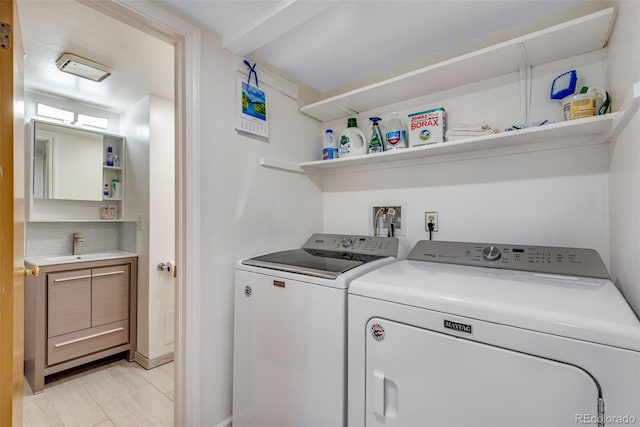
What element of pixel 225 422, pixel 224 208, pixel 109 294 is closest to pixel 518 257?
pixel 224 208

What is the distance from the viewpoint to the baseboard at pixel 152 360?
2.48 m

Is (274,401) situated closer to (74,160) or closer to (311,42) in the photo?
(311,42)

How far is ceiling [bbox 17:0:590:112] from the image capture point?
136 cm

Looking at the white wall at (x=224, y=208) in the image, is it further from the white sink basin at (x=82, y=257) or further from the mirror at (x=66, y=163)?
the mirror at (x=66, y=163)

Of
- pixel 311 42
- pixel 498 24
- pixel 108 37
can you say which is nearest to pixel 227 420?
pixel 311 42

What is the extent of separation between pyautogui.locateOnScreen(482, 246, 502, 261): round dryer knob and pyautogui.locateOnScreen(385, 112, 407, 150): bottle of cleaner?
0.75 meters

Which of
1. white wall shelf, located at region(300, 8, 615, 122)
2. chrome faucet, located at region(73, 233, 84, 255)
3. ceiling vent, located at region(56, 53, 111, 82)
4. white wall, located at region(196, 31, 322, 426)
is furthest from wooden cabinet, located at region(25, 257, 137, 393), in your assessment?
white wall shelf, located at region(300, 8, 615, 122)

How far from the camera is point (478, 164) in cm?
164

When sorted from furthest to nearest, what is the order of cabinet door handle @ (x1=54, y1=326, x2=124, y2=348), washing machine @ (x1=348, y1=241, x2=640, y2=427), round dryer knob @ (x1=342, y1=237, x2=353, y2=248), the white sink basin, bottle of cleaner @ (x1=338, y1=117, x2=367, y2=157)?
the white sink basin
cabinet door handle @ (x1=54, y1=326, x2=124, y2=348)
bottle of cleaner @ (x1=338, y1=117, x2=367, y2=157)
round dryer knob @ (x1=342, y1=237, x2=353, y2=248)
washing machine @ (x1=348, y1=241, x2=640, y2=427)

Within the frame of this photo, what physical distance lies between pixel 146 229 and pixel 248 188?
1.40 metres

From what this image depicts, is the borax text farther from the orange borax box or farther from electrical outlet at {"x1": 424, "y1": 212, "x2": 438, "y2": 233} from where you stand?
electrical outlet at {"x1": 424, "y1": 212, "x2": 438, "y2": 233}

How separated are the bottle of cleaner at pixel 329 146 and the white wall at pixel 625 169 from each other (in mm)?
1398

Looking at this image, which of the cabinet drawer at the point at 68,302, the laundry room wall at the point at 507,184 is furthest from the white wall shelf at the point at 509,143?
the cabinet drawer at the point at 68,302

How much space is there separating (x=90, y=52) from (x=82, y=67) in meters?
0.23
